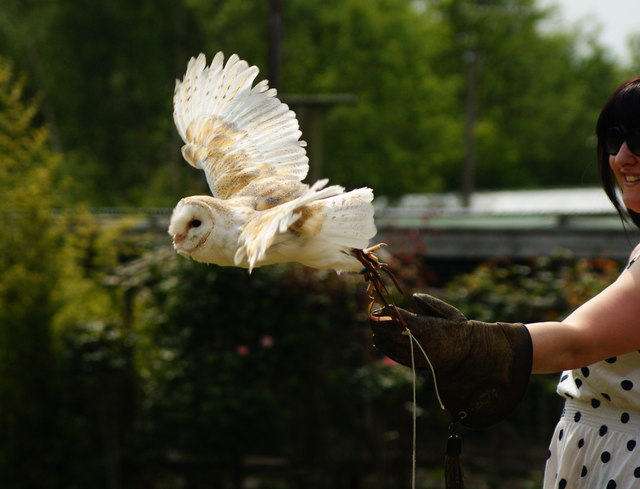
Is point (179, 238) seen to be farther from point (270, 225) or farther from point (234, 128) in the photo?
point (234, 128)

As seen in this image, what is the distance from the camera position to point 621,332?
150 centimetres

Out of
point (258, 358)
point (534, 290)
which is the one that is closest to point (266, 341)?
point (258, 358)

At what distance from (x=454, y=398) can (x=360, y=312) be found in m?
3.27

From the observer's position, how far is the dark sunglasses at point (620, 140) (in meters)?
1.62

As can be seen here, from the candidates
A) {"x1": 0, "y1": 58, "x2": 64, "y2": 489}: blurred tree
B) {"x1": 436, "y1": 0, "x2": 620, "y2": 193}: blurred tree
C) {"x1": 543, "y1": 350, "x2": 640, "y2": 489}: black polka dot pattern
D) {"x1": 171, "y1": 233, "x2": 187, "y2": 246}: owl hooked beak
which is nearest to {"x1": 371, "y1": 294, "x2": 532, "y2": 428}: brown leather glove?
{"x1": 543, "y1": 350, "x2": 640, "y2": 489}: black polka dot pattern

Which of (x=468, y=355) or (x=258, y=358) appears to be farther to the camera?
(x=258, y=358)

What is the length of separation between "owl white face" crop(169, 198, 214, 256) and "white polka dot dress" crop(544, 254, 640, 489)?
828 millimetres

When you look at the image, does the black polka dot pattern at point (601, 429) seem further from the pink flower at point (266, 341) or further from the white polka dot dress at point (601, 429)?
the pink flower at point (266, 341)

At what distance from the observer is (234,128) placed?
248cm

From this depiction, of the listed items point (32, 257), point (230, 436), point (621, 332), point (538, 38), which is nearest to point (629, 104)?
point (621, 332)

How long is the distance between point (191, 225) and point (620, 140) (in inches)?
35.3

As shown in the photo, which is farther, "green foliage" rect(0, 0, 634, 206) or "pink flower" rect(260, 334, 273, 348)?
"green foliage" rect(0, 0, 634, 206)

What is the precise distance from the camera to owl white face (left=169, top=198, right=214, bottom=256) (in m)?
1.91

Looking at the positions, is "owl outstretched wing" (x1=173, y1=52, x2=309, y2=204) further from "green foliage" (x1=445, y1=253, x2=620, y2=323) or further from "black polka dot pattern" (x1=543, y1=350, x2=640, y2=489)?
"green foliage" (x1=445, y1=253, x2=620, y2=323)
